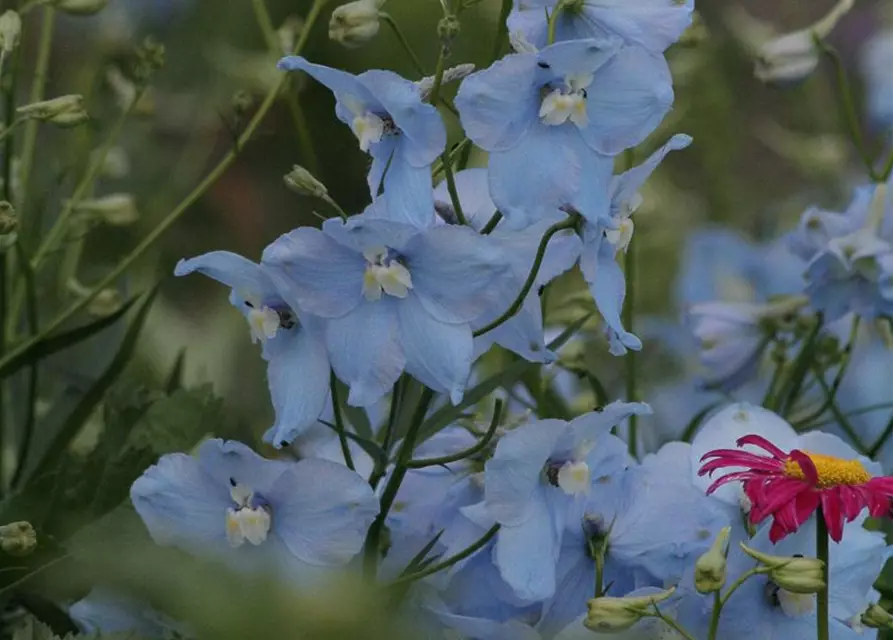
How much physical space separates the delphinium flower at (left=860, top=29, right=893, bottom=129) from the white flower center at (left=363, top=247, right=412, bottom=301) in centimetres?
54

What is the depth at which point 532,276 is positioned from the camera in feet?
1.26

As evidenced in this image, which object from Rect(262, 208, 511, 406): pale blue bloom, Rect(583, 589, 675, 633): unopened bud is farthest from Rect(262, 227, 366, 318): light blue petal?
Rect(583, 589, 675, 633): unopened bud

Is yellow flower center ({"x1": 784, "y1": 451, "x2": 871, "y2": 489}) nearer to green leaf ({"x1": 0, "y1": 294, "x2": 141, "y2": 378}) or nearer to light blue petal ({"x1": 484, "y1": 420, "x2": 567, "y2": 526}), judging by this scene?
light blue petal ({"x1": 484, "y1": 420, "x2": 567, "y2": 526})

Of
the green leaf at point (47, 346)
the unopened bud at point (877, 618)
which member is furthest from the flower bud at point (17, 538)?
the unopened bud at point (877, 618)

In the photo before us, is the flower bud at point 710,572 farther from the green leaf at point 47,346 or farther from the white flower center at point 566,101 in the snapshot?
the green leaf at point 47,346

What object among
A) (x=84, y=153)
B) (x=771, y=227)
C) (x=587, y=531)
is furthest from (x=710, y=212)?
(x=587, y=531)

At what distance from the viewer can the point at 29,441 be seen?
22.3 inches

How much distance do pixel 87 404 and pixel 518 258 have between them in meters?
0.24

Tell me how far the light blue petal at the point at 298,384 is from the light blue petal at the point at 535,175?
66mm

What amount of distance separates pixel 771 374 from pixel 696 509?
307 millimetres

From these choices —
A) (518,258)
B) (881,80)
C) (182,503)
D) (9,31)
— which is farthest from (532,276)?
(881,80)

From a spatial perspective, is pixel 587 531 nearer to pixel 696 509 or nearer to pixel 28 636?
pixel 696 509

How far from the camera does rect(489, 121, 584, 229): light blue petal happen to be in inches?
15.2

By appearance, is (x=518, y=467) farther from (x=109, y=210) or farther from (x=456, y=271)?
(x=109, y=210)
